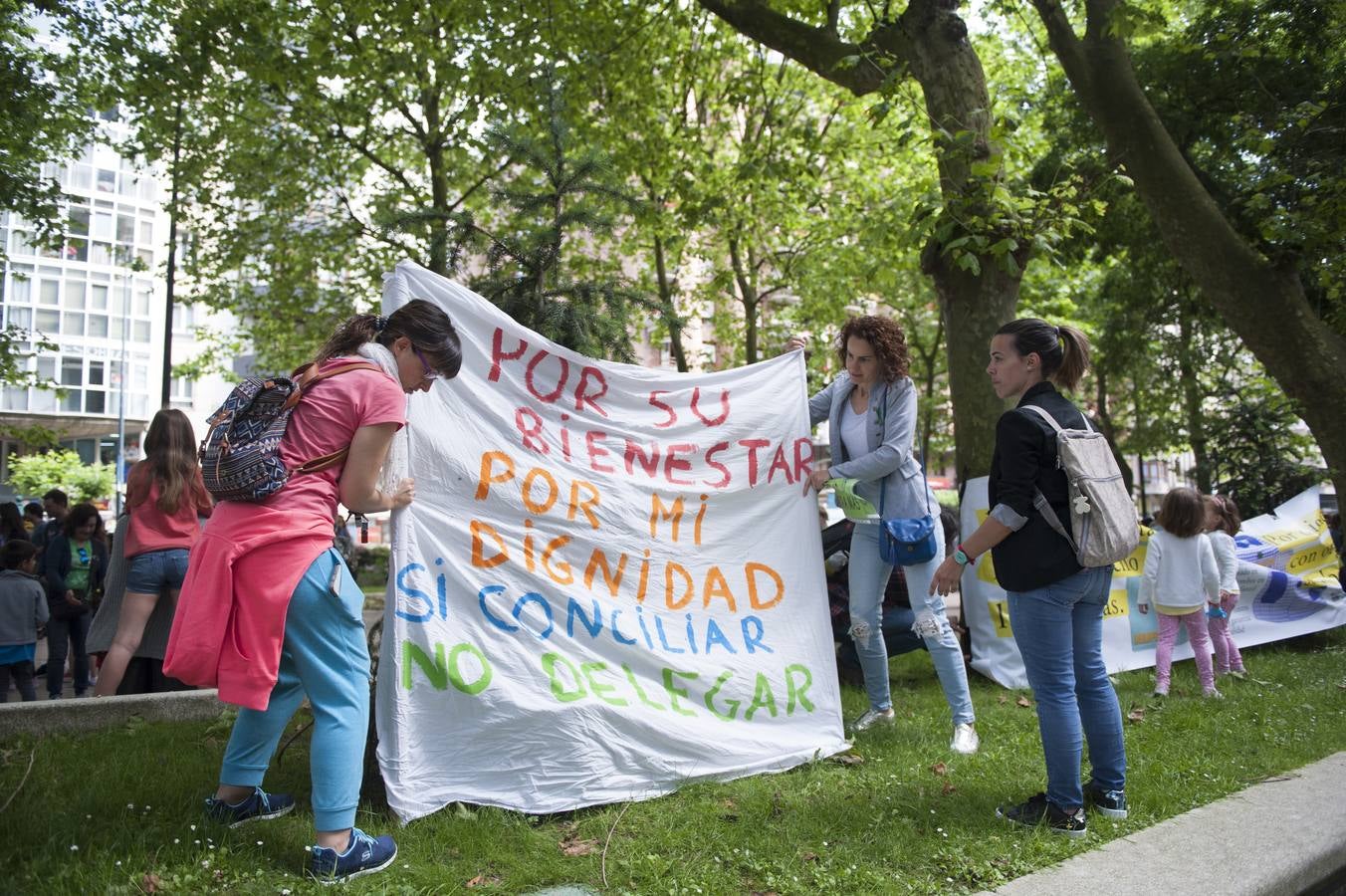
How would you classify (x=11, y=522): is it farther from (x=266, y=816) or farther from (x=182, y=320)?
(x=182, y=320)

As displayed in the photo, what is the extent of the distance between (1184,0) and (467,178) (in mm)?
12345

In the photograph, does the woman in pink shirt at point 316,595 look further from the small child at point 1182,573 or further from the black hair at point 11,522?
the black hair at point 11,522

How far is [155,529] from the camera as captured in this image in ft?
18.6

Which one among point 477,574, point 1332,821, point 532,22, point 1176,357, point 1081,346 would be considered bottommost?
point 1332,821

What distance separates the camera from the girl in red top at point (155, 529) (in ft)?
18.4

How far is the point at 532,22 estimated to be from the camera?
10.0 metres

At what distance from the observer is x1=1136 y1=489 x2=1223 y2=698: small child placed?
6.77 m

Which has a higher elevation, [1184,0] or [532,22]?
[1184,0]

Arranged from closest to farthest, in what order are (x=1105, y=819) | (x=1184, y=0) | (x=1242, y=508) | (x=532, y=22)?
1. (x=1105, y=819)
2. (x=532, y=22)
3. (x=1184, y=0)
4. (x=1242, y=508)

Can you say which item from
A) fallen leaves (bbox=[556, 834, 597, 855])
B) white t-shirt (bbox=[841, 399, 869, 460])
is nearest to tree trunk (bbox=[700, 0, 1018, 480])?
white t-shirt (bbox=[841, 399, 869, 460])

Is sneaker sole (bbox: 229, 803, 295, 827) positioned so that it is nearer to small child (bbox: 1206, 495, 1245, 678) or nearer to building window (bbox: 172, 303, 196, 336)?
small child (bbox: 1206, 495, 1245, 678)

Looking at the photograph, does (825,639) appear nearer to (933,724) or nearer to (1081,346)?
(933,724)

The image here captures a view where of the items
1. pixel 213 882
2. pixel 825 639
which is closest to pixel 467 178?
pixel 825 639

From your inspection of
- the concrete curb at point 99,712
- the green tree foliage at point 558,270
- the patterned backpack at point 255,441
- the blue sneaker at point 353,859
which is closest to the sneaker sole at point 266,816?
the blue sneaker at point 353,859
